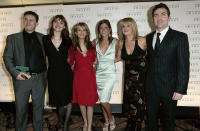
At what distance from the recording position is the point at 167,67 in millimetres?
1767

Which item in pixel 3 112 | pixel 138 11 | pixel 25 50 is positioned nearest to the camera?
pixel 25 50

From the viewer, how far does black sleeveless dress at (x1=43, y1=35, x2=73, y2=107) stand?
2285mm

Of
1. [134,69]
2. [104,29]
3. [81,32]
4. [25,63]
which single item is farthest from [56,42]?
[134,69]

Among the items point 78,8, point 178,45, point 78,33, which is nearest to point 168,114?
point 178,45

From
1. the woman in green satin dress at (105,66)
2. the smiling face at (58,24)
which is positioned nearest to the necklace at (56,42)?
the smiling face at (58,24)

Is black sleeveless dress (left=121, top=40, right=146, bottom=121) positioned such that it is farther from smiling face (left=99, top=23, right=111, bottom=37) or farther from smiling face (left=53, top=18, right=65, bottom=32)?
smiling face (left=53, top=18, right=65, bottom=32)

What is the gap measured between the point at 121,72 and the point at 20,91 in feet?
5.99

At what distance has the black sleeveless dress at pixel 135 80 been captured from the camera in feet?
7.45

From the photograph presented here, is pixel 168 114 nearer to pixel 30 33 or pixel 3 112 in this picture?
pixel 30 33

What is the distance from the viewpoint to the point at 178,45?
5.51ft

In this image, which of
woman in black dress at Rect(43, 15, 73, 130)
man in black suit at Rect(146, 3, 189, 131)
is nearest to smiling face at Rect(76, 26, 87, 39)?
woman in black dress at Rect(43, 15, 73, 130)

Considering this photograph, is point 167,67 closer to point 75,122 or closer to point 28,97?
point 28,97

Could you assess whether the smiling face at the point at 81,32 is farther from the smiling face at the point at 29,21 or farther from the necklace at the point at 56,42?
the smiling face at the point at 29,21

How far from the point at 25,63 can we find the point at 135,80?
1465 mm
